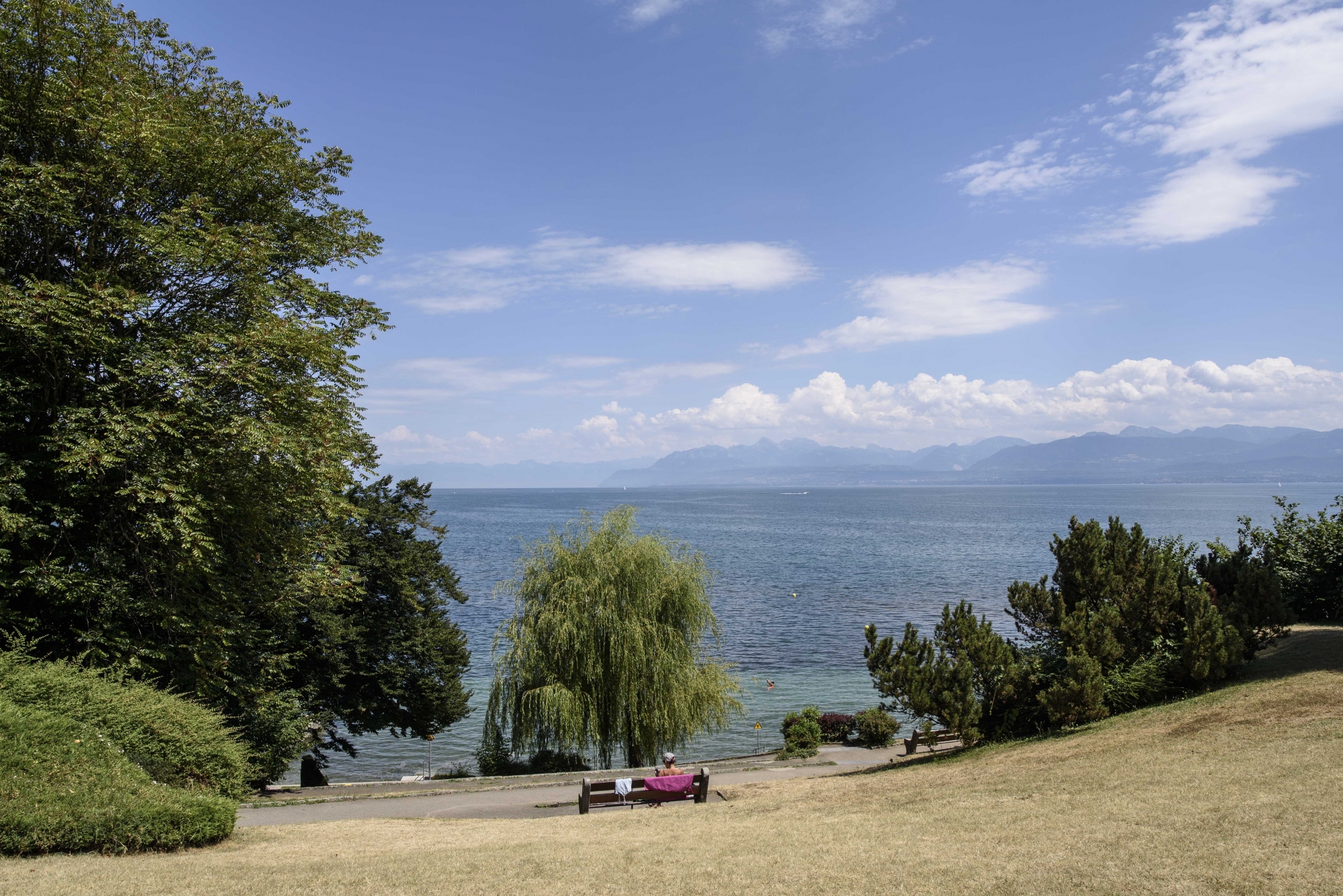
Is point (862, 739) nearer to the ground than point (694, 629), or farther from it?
nearer to the ground

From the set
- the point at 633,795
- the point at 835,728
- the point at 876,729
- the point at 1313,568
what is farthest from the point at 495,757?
the point at 1313,568

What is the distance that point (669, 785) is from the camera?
1605 centimetres

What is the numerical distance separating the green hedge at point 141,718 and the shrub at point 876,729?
21.0 metres

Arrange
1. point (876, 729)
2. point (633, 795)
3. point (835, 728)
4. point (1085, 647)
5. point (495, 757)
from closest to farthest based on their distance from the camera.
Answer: point (633, 795) → point (1085, 647) → point (495, 757) → point (876, 729) → point (835, 728)

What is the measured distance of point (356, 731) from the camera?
28266 millimetres

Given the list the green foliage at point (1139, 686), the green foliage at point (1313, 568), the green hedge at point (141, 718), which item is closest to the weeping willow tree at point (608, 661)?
the green hedge at point (141, 718)

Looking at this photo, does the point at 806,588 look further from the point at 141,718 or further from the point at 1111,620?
the point at 141,718

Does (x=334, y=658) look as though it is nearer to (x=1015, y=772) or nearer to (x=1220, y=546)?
(x=1015, y=772)

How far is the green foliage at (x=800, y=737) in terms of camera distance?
26.8m

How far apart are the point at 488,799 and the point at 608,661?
6.45 meters

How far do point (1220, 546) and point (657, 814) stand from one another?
22.8m

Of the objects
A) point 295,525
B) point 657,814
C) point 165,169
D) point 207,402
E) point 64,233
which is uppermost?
point 165,169

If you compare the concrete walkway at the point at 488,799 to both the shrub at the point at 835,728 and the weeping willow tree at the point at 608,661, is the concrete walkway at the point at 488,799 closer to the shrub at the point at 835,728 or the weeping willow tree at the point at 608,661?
the weeping willow tree at the point at 608,661

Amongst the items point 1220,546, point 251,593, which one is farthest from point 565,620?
point 1220,546
